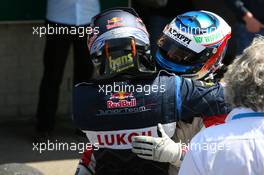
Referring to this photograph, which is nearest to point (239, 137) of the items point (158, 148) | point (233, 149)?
point (233, 149)

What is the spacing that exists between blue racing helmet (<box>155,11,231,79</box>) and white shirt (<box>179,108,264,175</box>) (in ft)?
2.25

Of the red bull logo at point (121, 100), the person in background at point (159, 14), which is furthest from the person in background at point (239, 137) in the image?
the person in background at point (159, 14)

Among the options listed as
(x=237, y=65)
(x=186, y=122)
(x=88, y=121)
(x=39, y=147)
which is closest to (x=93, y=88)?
(x=88, y=121)

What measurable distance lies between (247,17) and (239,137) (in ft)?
11.9

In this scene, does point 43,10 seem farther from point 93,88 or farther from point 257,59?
point 257,59

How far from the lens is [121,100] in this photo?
279 centimetres

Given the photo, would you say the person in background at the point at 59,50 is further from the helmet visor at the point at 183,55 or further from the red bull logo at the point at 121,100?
the red bull logo at the point at 121,100

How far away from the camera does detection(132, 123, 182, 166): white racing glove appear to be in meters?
2.65

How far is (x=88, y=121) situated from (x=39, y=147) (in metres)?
3.20

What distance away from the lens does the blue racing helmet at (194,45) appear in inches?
115

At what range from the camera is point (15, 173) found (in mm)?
3646

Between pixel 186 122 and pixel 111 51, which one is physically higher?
pixel 111 51

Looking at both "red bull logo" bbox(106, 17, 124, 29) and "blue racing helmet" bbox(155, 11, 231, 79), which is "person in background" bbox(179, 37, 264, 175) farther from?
"red bull logo" bbox(106, 17, 124, 29)

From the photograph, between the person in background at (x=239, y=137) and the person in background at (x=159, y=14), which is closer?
the person in background at (x=239, y=137)
